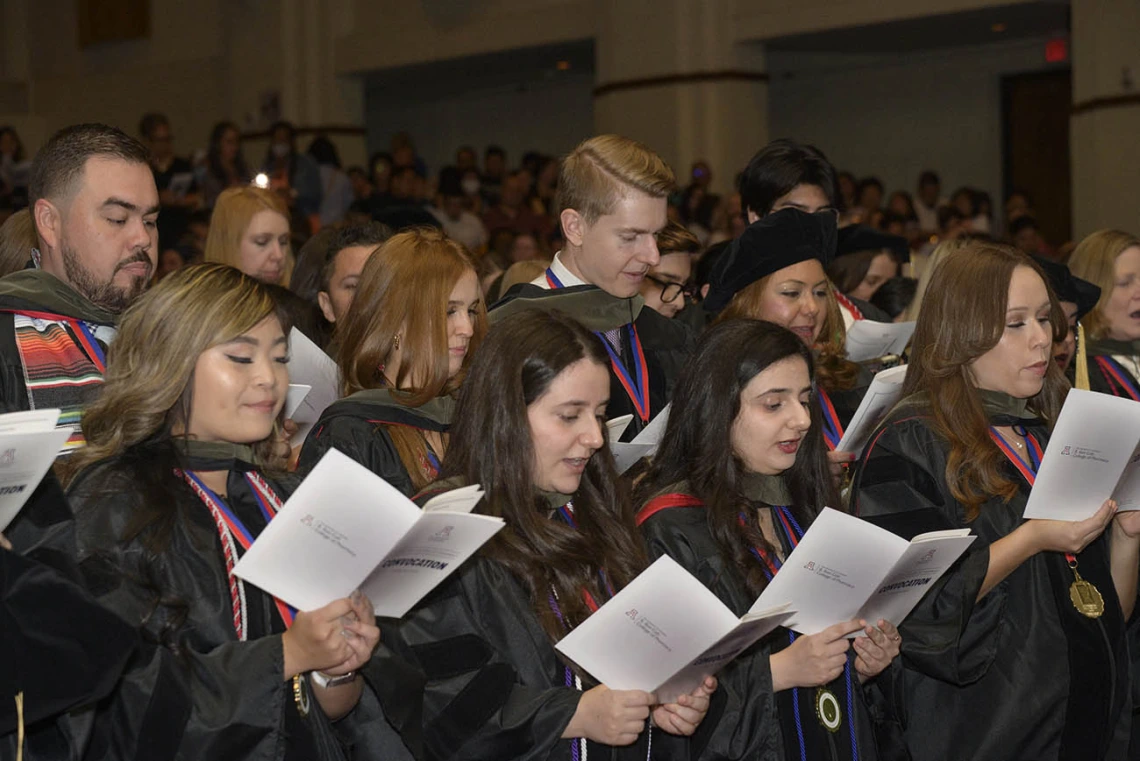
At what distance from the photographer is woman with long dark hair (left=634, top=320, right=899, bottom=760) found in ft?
11.2

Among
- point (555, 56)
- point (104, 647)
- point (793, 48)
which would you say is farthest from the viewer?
point (555, 56)

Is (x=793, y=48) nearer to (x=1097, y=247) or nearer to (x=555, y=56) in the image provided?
(x=555, y=56)

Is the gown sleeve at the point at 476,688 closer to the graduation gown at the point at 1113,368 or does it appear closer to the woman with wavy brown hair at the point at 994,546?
the woman with wavy brown hair at the point at 994,546

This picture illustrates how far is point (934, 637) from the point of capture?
3777 millimetres

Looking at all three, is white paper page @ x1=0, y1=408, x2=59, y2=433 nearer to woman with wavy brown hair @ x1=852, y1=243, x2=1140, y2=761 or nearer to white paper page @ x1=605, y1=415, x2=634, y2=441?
white paper page @ x1=605, y1=415, x2=634, y2=441

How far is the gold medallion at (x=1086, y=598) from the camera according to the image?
152 inches

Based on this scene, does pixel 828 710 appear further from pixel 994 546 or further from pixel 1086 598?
pixel 1086 598

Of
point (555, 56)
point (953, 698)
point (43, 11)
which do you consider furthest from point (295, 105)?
point (953, 698)

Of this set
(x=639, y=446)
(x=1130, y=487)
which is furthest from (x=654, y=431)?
(x=1130, y=487)

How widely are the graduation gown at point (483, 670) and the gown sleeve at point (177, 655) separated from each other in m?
0.35

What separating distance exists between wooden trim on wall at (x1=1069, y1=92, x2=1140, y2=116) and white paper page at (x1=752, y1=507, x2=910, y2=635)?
10.9 m

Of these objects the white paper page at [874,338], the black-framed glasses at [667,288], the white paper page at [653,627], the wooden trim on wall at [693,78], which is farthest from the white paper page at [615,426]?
the wooden trim on wall at [693,78]

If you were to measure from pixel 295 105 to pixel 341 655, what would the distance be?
50.9ft

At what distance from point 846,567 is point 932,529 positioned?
0.71 meters
